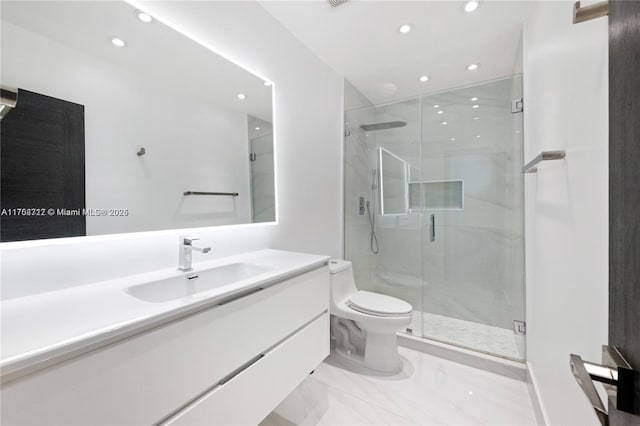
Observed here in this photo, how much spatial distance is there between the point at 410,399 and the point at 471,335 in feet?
3.42

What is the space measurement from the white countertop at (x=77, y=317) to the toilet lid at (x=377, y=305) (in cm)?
101

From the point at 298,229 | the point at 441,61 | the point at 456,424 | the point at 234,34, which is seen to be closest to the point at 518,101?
the point at 441,61

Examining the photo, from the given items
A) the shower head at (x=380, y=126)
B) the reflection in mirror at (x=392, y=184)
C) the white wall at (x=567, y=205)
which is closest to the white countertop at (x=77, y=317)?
the white wall at (x=567, y=205)

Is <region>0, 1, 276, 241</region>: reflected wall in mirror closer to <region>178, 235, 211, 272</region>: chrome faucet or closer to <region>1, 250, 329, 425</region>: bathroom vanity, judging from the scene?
<region>178, 235, 211, 272</region>: chrome faucet

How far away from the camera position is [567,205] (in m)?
0.95

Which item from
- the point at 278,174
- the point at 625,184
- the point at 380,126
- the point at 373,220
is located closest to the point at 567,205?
the point at 625,184

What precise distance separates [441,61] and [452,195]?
1210mm

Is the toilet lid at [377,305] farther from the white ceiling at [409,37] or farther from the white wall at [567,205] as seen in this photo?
the white ceiling at [409,37]

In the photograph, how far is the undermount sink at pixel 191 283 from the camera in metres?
1.06

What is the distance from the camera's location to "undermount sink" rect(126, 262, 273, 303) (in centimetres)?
106

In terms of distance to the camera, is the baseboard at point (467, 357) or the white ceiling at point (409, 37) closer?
the white ceiling at point (409, 37)

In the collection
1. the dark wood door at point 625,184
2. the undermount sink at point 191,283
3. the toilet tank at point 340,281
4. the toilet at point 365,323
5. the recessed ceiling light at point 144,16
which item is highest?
the recessed ceiling light at point 144,16

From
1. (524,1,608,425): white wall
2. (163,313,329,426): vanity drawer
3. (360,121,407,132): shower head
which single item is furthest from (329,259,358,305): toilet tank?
(360,121,407,132): shower head

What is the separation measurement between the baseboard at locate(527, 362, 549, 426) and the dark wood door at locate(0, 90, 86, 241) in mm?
2274
